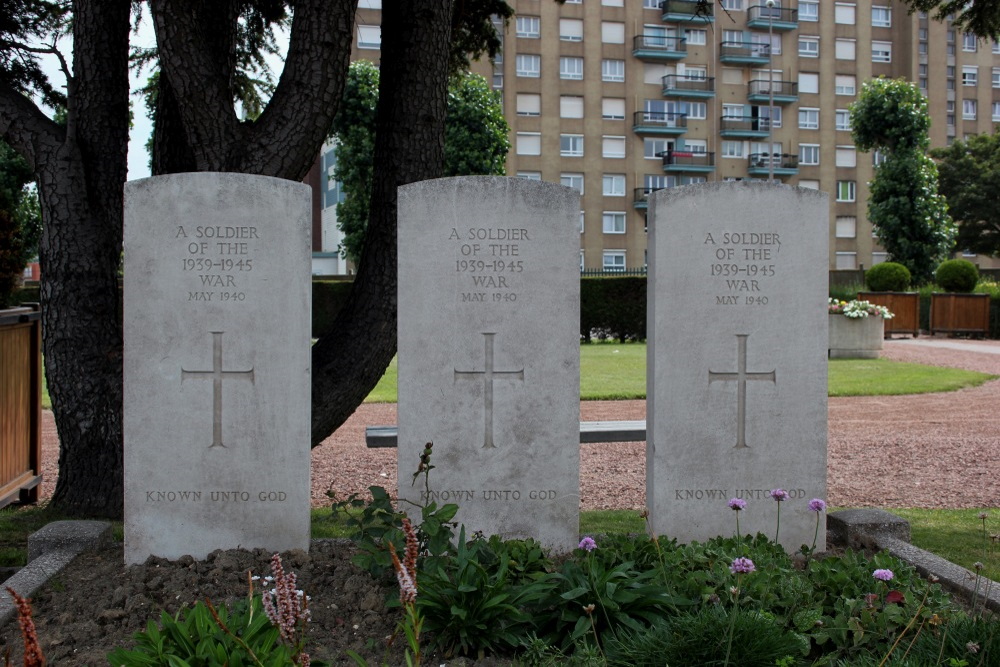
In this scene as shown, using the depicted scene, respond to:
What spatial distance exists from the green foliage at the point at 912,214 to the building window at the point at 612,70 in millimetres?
19377

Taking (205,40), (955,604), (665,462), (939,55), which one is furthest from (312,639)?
(939,55)

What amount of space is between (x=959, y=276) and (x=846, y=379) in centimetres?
1479

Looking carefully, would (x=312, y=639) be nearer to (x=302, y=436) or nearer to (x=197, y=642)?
(x=197, y=642)

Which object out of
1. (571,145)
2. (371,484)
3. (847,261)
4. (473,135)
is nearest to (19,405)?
(371,484)

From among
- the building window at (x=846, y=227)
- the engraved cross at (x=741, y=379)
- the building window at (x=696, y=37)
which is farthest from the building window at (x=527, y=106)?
the engraved cross at (x=741, y=379)

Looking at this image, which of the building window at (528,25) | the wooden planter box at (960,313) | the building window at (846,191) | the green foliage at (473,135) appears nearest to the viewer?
the wooden planter box at (960,313)

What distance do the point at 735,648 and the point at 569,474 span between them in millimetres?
1847

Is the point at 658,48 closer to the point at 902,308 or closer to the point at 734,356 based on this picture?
the point at 902,308

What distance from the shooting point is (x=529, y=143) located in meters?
49.3

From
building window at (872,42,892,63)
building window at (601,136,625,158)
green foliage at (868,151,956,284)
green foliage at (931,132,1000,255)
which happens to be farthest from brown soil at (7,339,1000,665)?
building window at (872,42,892,63)

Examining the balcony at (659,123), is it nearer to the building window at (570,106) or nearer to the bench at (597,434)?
the building window at (570,106)

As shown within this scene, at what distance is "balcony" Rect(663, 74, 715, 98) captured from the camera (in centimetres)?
5106

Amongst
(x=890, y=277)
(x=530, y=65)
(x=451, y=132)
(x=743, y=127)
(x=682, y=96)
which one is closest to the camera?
(x=890, y=277)

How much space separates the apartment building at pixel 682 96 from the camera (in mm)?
49562
